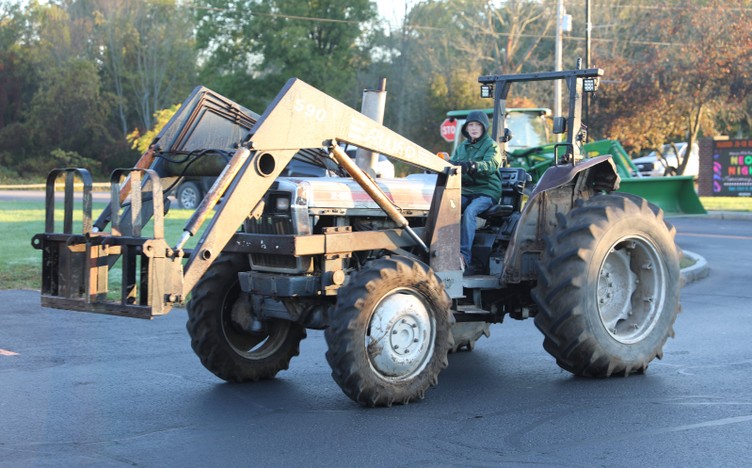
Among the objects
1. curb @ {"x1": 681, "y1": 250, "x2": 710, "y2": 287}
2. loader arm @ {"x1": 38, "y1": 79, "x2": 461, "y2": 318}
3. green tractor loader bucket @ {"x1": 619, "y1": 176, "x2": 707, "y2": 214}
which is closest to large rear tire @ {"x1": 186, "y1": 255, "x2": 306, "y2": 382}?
loader arm @ {"x1": 38, "y1": 79, "x2": 461, "y2": 318}

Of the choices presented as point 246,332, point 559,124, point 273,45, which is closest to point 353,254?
point 246,332

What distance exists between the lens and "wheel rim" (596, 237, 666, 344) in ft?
29.4

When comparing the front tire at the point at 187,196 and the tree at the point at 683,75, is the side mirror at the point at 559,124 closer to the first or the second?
the front tire at the point at 187,196

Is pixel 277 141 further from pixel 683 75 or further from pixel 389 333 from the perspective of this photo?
pixel 683 75

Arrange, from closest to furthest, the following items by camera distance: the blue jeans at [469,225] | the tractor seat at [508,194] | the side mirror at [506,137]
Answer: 1. the blue jeans at [469,225]
2. the tractor seat at [508,194]
3. the side mirror at [506,137]

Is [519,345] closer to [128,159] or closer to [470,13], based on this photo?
[470,13]

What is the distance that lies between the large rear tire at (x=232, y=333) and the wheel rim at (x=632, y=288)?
2.65 metres

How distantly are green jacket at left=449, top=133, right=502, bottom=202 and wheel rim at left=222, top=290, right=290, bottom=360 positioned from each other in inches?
76.9

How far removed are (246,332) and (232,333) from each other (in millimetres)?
112

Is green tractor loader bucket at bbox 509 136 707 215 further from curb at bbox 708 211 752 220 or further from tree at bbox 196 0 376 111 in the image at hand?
tree at bbox 196 0 376 111

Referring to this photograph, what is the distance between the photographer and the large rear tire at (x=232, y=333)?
824 cm

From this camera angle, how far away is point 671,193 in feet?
88.1

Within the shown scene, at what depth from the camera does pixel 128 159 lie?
6288 centimetres

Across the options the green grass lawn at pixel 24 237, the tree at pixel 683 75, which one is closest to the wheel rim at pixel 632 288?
the green grass lawn at pixel 24 237
